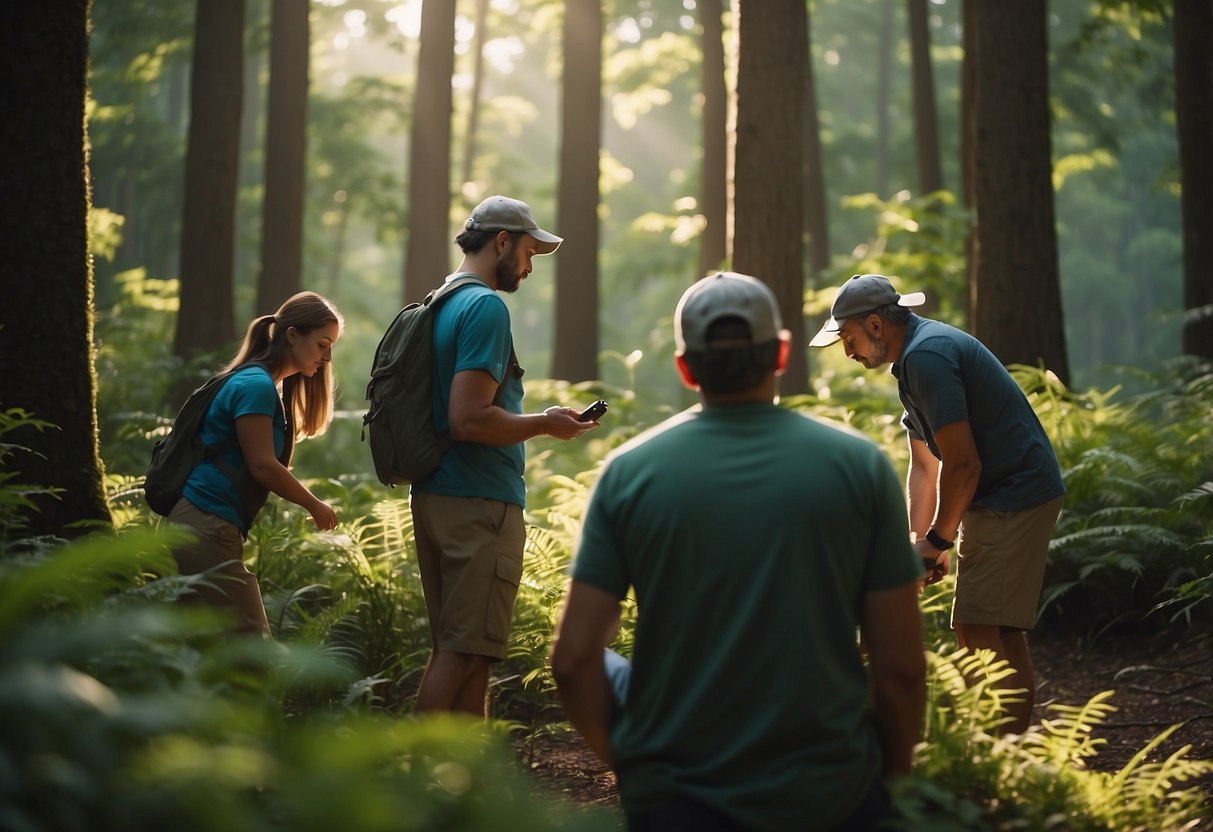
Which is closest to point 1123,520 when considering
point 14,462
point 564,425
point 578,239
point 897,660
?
point 564,425

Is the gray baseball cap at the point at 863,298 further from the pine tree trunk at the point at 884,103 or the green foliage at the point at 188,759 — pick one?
the pine tree trunk at the point at 884,103

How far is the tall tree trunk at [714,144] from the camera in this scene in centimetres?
1850

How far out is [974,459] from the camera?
15.6 feet

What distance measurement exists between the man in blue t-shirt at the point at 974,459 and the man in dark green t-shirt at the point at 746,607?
203 cm

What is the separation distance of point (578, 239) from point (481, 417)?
1226 centimetres

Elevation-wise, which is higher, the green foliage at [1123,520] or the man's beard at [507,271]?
the man's beard at [507,271]

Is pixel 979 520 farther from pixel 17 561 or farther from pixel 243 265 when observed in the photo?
pixel 243 265

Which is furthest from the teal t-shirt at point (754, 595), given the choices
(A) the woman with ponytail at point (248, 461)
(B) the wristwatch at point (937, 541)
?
(A) the woman with ponytail at point (248, 461)

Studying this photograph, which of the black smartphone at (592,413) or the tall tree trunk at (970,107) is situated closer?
the black smartphone at (592,413)

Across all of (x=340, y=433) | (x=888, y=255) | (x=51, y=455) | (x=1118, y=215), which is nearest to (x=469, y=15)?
(x=340, y=433)

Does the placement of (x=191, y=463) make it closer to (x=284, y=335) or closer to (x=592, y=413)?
(x=284, y=335)

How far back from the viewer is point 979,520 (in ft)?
16.6

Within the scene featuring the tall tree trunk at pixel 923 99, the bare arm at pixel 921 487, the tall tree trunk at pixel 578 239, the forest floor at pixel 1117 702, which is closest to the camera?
the bare arm at pixel 921 487

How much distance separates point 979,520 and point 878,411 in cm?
584
